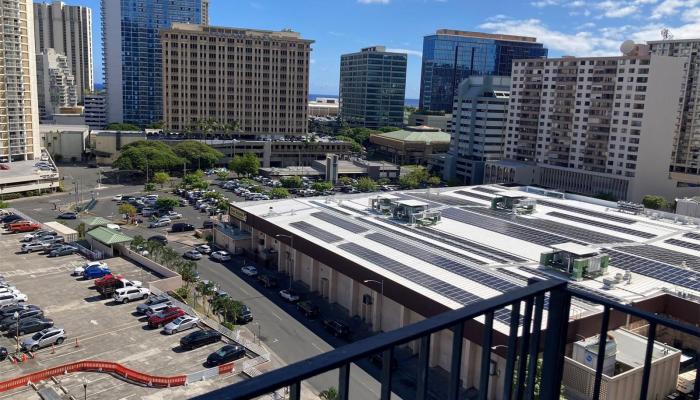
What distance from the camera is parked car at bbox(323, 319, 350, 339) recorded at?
24.0 metres

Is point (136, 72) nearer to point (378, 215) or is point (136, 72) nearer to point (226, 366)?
point (378, 215)

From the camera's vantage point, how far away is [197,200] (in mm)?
52469

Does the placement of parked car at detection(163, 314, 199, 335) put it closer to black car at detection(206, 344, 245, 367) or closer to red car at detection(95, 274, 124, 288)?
black car at detection(206, 344, 245, 367)

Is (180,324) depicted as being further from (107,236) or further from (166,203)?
(166,203)

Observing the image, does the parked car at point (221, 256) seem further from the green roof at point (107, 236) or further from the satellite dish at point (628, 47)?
the satellite dish at point (628, 47)

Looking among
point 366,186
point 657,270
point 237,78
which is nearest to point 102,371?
point 657,270

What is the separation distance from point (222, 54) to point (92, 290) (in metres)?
60.8

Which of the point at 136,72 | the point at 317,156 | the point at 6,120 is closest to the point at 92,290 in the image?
the point at 6,120

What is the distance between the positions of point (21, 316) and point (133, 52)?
95712mm

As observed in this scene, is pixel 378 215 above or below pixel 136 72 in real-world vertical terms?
below

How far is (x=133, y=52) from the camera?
10781 centimetres

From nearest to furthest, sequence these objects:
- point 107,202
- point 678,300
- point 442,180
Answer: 1. point 678,300
2. point 107,202
3. point 442,180

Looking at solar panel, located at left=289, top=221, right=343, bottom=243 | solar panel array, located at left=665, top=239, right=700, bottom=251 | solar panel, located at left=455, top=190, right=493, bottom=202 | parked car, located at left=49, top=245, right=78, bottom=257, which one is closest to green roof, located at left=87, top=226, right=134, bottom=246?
parked car, located at left=49, top=245, right=78, bottom=257

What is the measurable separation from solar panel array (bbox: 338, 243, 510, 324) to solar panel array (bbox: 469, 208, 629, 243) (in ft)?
37.4
